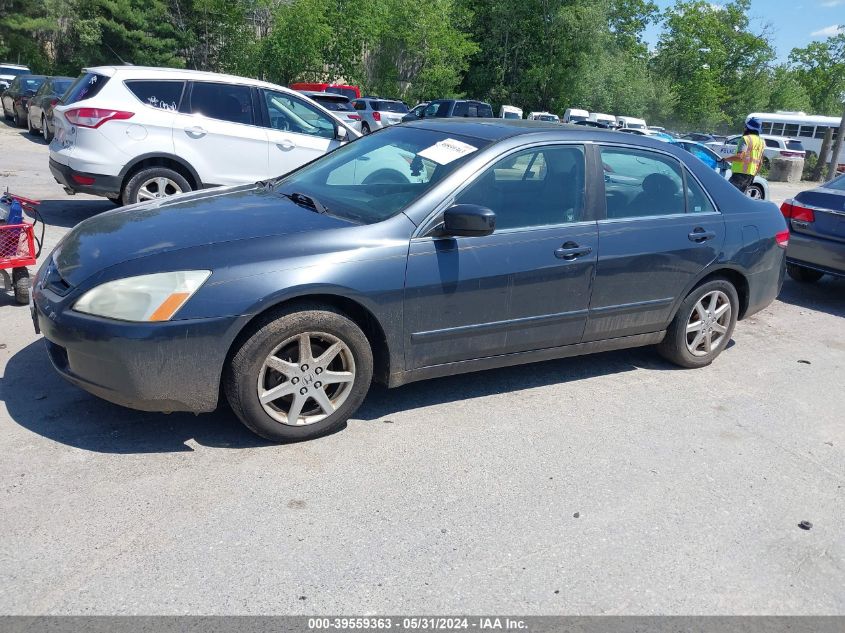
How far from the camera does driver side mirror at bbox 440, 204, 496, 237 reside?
406 cm

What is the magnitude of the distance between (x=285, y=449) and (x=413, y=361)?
0.84 metres

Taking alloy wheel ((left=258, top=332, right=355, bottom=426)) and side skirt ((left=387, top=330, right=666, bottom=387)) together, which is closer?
alloy wheel ((left=258, top=332, right=355, bottom=426))

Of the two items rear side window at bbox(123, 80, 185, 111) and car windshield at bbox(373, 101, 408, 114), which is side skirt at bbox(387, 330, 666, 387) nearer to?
rear side window at bbox(123, 80, 185, 111)

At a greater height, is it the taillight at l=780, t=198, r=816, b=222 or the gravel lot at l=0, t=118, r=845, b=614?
the taillight at l=780, t=198, r=816, b=222

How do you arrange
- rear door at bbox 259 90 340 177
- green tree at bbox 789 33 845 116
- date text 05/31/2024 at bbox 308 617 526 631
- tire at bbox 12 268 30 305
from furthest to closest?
green tree at bbox 789 33 845 116 → rear door at bbox 259 90 340 177 → tire at bbox 12 268 30 305 → date text 05/31/2024 at bbox 308 617 526 631

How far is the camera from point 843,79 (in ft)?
224

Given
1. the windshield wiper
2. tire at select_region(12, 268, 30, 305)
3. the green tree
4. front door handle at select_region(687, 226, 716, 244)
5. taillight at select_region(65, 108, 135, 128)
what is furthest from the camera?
the green tree

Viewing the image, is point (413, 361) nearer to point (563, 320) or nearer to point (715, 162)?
point (563, 320)

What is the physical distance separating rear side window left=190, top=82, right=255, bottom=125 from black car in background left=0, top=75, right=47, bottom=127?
49.1ft

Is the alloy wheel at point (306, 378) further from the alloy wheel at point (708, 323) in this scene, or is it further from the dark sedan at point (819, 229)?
the dark sedan at point (819, 229)

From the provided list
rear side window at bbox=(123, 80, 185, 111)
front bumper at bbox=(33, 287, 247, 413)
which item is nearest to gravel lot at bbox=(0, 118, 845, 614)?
front bumper at bbox=(33, 287, 247, 413)

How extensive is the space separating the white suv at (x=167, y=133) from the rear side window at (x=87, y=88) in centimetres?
2

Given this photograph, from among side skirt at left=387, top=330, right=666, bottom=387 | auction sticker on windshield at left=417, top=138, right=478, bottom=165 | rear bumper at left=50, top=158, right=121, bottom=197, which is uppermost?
auction sticker on windshield at left=417, top=138, right=478, bottom=165

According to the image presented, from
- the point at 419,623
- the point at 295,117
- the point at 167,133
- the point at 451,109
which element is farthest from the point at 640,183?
the point at 451,109
